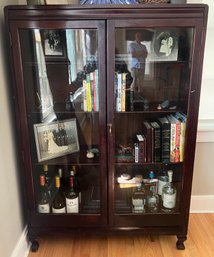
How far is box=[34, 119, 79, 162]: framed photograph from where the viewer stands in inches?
64.1

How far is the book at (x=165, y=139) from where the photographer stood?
1.60 meters

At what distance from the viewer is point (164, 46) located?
5.04 ft

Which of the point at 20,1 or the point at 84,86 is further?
the point at 20,1

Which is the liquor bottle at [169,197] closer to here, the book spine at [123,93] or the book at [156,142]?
the book at [156,142]

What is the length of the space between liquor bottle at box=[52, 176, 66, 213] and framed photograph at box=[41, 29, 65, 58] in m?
0.81

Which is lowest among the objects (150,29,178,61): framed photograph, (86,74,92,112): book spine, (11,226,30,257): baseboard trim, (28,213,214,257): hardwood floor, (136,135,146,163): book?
(28,213,214,257): hardwood floor

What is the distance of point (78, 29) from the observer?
1.41m

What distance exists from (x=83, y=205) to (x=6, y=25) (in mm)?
1210

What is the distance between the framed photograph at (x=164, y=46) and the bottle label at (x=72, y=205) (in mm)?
1049

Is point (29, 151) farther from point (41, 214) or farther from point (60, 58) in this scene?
point (60, 58)

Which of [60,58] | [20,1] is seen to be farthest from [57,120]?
[20,1]

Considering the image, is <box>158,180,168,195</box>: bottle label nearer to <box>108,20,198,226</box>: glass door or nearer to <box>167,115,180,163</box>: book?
<box>108,20,198,226</box>: glass door

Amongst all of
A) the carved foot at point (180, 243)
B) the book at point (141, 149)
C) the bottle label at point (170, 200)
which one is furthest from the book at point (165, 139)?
the carved foot at point (180, 243)

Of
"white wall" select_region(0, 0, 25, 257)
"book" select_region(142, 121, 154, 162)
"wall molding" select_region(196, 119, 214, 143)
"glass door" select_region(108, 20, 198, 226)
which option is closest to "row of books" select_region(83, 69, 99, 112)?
"glass door" select_region(108, 20, 198, 226)
